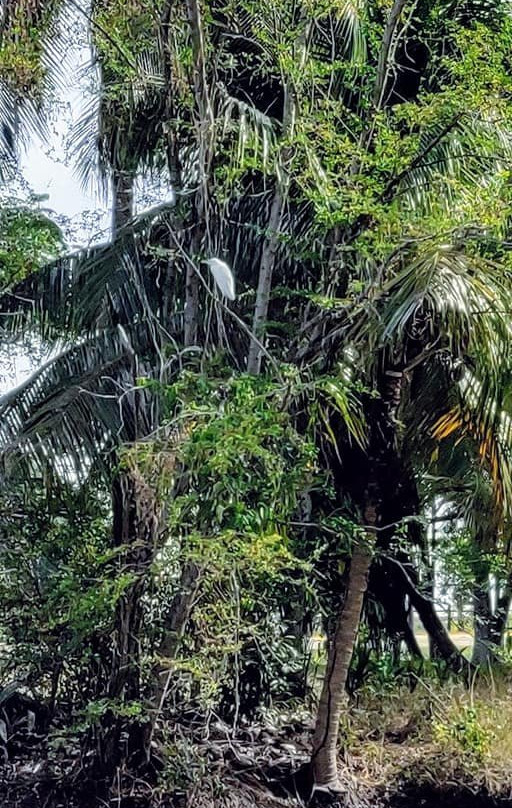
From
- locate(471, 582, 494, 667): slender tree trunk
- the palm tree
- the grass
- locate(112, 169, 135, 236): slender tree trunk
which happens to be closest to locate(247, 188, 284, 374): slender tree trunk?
the palm tree

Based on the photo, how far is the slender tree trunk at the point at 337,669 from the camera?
4215 millimetres

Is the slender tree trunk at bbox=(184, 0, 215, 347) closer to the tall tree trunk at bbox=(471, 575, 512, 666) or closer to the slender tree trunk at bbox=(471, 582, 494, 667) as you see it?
the slender tree trunk at bbox=(471, 582, 494, 667)

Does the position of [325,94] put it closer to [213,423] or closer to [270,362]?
[270,362]

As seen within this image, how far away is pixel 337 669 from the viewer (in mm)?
4258

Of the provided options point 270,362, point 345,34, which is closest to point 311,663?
point 270,362

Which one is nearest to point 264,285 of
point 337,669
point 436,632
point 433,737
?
point 337,669

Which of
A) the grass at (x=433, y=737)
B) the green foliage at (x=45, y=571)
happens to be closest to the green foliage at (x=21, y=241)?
the green foliage at (x=45, y=571)

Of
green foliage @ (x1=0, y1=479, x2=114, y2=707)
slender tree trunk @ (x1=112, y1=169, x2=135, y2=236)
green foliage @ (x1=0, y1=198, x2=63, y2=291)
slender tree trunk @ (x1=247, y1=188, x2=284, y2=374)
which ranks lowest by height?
green foliage @ (x1=0, y1=479, x2=114, y2=707)

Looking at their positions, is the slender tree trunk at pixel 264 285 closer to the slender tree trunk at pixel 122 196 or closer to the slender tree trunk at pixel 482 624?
the slender tree trunk at pixel 122 196

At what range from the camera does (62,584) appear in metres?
3.98

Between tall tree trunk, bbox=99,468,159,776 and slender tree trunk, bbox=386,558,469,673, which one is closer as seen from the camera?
tall tree trunk, bbox=99,468,159,776

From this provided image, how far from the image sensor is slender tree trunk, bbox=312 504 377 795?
421 cm

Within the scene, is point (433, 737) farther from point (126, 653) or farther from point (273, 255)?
point (273, 255)

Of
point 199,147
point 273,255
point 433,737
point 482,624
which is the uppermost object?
point 199,147
